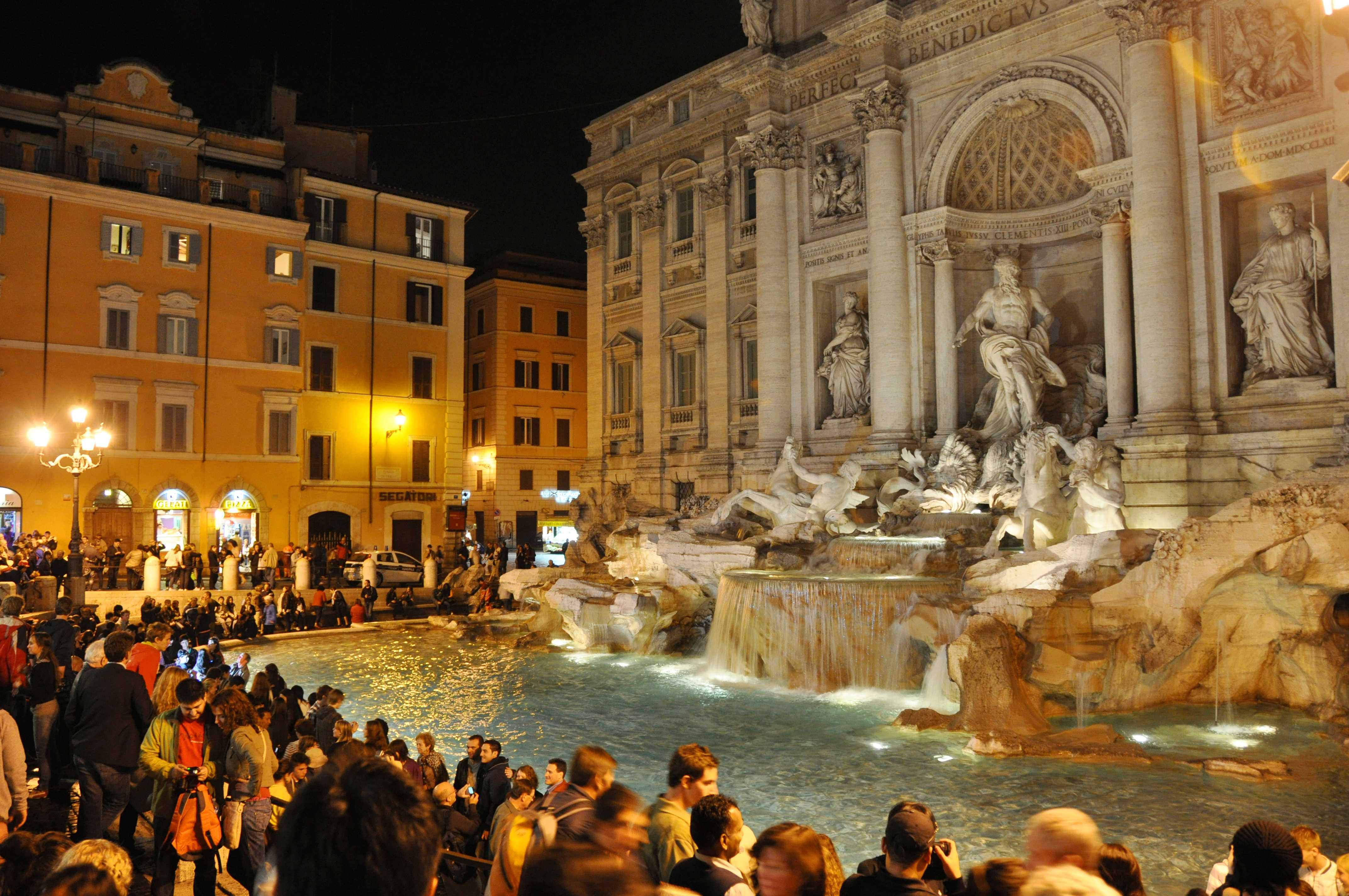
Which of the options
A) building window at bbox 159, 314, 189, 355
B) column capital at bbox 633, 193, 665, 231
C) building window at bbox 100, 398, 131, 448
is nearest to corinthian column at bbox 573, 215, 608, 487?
column capital at bbox 633, 193, 665, 231

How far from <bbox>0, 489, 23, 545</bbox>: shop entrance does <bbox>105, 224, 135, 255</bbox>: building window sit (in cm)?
670

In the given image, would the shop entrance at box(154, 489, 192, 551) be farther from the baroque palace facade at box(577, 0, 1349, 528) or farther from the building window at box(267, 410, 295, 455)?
the baroque palace facade at box(577, 0, 1349, 528)

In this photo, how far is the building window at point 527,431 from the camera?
120ft

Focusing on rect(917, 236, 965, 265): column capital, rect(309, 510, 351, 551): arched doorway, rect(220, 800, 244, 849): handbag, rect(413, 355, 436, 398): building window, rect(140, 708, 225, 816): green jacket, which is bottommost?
rect(220, 800, 244, 849): handbag

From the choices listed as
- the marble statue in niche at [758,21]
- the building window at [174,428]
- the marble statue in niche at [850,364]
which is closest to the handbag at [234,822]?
the marble statue in niche at [850,364]

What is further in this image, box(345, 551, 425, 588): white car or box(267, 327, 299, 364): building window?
box(267, 327, 299, 364): building window

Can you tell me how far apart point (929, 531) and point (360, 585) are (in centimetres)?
1427

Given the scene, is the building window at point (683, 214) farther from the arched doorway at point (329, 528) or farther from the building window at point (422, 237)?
the arched doorway at point (329, 528)

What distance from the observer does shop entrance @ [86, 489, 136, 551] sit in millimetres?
24797

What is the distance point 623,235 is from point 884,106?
9.46m

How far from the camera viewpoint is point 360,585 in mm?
23594

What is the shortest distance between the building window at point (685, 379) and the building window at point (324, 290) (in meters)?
11.7

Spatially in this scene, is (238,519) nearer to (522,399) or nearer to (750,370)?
(522,399)

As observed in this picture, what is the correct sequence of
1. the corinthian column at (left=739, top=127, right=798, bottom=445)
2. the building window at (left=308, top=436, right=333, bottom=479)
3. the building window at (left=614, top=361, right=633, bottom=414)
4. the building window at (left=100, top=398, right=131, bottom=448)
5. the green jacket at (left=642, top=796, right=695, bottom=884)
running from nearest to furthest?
the green jacket at (left=642, top=796, right=695, bottom=884) < the corinthian column at (left=739, top=127, right=798, bottom=445) < the building window at (left=100, top=398, right=131, bottom=448) < the building window at (left=614, top=361, right=633, bottom=414) < the building window at (left=308, top=436, right=333, bottom=479)
